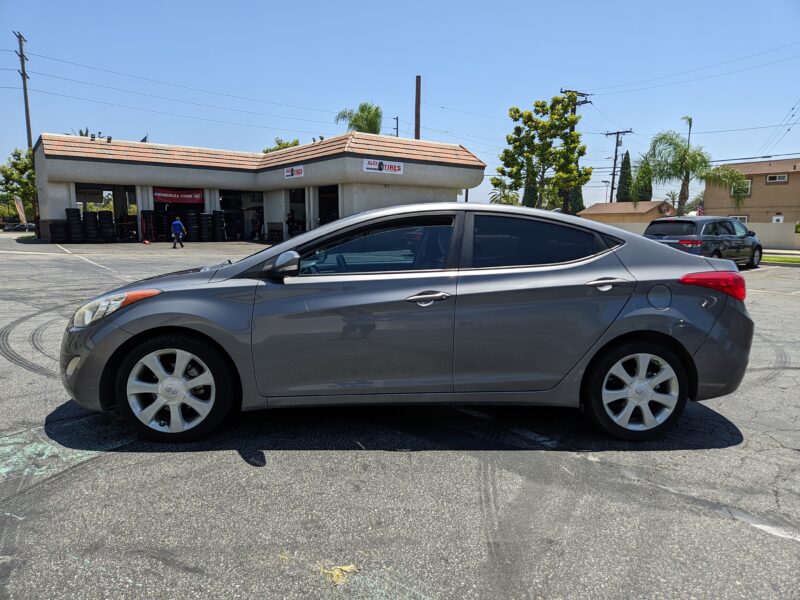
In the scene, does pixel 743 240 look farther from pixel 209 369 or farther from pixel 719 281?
pixel 209 369

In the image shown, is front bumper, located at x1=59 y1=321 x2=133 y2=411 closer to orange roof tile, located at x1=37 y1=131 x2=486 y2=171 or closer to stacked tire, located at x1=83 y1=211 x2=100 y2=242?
orange roof tile, located at x1=37 y1=131 x2=486 y2=171

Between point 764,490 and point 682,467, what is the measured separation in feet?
1.39

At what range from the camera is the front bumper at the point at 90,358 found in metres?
3.38

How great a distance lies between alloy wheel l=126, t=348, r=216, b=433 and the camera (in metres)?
3.42

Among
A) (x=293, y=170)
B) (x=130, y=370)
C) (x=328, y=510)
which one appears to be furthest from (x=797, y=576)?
(x=293, y=170)

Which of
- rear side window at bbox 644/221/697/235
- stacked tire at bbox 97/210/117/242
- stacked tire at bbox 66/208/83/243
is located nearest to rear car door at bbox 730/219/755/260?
rear side window at bbox 644/221/697/235

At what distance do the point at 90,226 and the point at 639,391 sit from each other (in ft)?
100

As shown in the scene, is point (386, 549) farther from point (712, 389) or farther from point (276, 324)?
point (712, 389)

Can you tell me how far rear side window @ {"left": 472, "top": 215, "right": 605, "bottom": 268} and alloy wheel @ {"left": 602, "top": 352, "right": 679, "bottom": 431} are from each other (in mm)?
812

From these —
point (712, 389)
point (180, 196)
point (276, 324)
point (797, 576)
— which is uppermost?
point (180, 196)

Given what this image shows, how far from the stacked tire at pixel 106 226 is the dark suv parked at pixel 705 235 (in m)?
26.2

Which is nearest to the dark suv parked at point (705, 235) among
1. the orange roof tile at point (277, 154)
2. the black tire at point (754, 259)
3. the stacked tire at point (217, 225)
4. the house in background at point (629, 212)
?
the black tire at point (754, 259)

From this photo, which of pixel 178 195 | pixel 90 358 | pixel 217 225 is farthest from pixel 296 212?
pixel 90 358

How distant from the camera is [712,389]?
143 inches
